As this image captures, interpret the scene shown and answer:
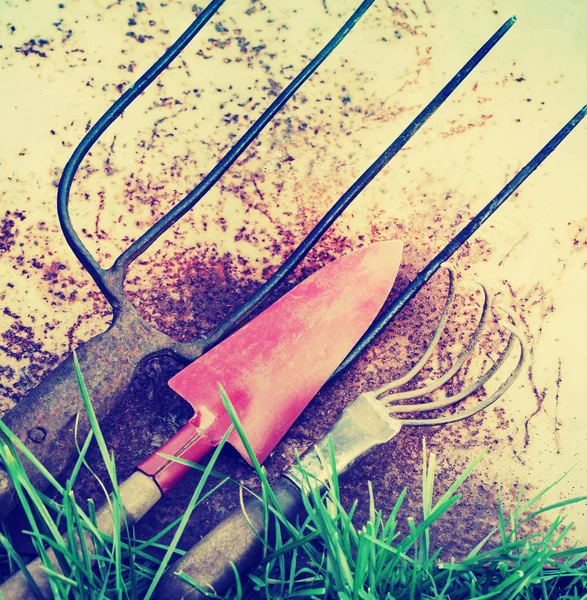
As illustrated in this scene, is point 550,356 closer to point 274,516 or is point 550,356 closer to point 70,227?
point 274,516

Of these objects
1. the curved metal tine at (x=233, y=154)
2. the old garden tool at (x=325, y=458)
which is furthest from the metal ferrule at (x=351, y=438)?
the curved metal tine at (x=233, y=154)

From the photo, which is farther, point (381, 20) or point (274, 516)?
point (381, 20)

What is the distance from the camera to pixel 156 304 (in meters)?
0.85

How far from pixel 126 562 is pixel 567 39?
102 cm

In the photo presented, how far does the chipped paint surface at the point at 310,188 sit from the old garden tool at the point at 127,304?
5cm

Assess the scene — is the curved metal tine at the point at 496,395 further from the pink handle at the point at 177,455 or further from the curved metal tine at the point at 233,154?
the curved metal tine at the point at 233,154

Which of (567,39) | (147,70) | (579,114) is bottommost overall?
(147,70)

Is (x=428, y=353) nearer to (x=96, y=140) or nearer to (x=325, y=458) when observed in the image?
(x=325, y=458)

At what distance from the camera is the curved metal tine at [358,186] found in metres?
0.82

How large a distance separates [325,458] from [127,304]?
0.32 meters

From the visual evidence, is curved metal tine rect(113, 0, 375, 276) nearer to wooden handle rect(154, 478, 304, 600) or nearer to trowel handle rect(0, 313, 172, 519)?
trowel handle rect(0, 313, 172, 519)

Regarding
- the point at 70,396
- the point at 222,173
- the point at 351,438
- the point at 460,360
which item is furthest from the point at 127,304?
the point at 460,360

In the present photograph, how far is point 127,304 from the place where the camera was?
0.76m

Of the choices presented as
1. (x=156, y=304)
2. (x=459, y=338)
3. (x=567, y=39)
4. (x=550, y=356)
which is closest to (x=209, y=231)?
(x=156, y=304)
